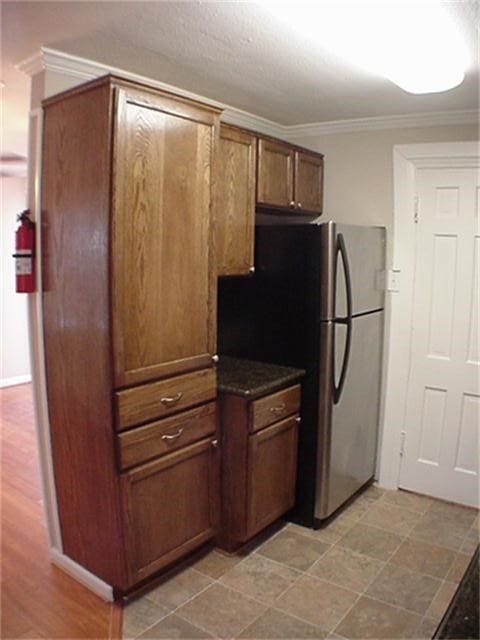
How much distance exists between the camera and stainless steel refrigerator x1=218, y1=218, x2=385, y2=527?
2.66 m

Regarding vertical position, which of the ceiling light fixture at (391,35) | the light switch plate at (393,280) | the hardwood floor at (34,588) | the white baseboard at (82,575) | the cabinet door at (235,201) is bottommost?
the hardwood floor at (34,588)

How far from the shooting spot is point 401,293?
125 inches

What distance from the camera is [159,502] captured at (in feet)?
7.20

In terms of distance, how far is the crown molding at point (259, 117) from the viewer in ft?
7.14

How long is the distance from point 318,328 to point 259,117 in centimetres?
143

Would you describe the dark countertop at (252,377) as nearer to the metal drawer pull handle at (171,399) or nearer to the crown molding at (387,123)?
the metal drawer pull handle at (171,399)

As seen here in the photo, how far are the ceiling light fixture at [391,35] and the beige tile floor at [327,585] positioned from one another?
7.35 ft

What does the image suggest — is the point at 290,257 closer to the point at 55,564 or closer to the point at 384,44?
the point at 384,44

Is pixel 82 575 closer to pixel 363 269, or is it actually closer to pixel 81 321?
pixel 81 321

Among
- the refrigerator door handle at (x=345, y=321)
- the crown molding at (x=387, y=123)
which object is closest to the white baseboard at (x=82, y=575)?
the refrigerator door handle at (x=345, y=321)

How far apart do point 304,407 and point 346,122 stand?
1.82m

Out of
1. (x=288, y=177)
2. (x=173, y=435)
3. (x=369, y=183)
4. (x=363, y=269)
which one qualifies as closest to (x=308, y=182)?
(x=288, y=177)

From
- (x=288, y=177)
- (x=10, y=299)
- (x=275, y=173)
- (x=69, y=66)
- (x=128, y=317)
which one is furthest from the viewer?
(x=10, y=299)

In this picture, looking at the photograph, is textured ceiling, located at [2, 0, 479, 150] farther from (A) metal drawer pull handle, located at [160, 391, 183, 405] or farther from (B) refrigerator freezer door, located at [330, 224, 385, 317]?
(A) metal drawer pull handle, located at [160, 391, 183, 405]
